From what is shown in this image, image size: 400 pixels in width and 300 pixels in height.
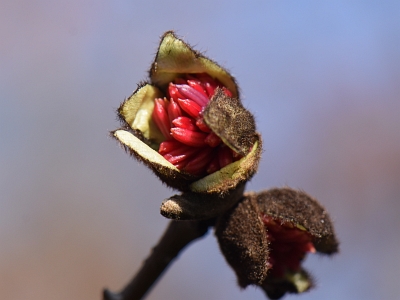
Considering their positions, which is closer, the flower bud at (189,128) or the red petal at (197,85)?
the flower bud at (189,128)

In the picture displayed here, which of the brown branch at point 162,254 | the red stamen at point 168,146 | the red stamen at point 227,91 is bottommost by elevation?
the brown branch at point 162,254

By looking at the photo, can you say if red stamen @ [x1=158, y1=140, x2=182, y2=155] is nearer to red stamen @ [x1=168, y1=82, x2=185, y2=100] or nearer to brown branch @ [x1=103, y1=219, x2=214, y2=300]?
red stamen @ [x1=168, y1=82, x2=185, y2=100]

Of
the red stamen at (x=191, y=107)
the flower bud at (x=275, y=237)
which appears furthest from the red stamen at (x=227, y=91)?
the flower bud at (x=275, y=237)

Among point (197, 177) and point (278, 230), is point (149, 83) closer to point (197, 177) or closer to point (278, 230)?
point (197, 177)

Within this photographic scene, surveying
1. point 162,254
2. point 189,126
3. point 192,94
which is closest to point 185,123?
point 189,126

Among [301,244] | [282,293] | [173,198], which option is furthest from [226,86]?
[282,293]

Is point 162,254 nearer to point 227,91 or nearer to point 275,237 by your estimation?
point 275,237

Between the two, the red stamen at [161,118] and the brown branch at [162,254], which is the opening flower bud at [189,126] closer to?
the red stamen at [161,118]
